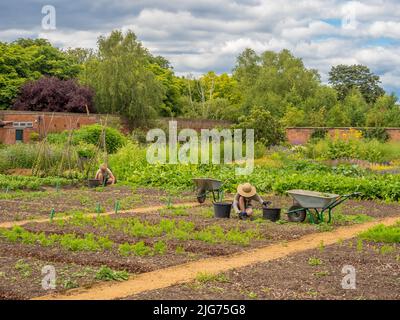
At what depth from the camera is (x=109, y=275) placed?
346 inches

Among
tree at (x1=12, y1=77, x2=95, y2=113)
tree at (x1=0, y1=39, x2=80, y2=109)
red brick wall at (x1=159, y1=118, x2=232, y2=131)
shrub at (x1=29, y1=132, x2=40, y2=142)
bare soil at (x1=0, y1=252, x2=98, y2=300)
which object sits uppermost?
tree at (x1=0, y1=39, x2=80, y2=109)

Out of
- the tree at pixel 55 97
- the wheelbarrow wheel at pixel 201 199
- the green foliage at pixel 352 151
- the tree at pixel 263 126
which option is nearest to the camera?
the wheelbarrow wheel at pixel 201 199

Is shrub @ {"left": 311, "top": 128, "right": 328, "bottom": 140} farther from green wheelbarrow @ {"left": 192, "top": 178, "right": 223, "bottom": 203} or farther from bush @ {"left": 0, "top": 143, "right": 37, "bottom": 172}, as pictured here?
green wheelbarrow @ {"left": 192, "top": 178, "right": 223, "bottom": 203}

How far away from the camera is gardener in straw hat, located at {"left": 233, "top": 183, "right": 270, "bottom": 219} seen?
14227mm

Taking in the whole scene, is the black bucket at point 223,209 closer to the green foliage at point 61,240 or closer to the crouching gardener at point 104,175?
the green foliage at point 61,240

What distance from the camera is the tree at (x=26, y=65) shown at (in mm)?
44188

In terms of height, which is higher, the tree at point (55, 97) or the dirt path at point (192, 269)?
the tree at point (55, 97)

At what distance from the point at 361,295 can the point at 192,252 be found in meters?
3.36

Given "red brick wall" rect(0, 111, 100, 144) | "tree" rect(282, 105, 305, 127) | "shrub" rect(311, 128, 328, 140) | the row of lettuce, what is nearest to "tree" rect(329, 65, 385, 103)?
"tree" rect(282, 105, 305, 127)

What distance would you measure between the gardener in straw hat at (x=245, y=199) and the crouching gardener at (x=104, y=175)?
7333mm

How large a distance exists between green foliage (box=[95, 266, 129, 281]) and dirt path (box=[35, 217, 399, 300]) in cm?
12

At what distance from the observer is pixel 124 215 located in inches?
570
